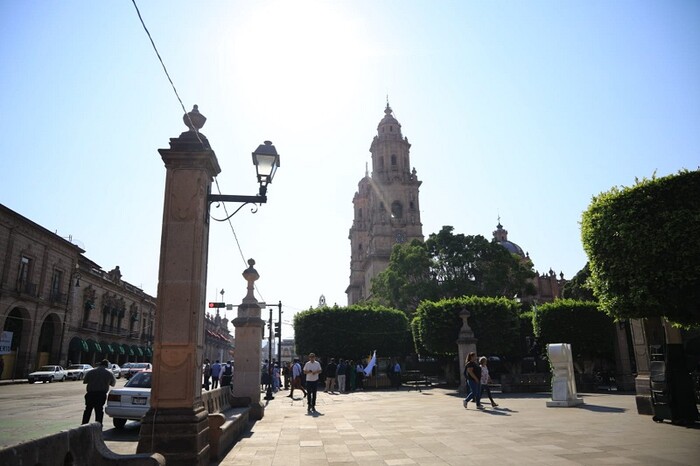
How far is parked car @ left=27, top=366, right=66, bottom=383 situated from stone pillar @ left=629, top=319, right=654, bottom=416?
35.0 metres

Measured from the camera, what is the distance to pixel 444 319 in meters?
25.9

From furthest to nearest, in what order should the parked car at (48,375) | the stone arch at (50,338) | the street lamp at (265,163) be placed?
the stone arch at (50,338) → the parked car at (48,375) → the street lamp at (265,163)

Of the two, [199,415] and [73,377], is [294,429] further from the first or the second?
[73,377]

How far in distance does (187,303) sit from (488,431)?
21.5 ft

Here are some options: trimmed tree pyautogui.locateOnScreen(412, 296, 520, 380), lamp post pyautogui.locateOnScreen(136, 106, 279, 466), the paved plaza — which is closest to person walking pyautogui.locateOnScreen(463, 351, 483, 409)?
the paved plaza

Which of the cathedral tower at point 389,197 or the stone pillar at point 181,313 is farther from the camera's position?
the cathedral tower at point 389,197

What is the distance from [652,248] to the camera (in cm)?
1059

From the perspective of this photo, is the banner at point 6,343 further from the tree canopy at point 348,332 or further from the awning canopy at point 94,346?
the tree canopy at point 348,332

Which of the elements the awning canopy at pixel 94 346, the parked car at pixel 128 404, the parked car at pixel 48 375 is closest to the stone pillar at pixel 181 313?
the parked car at pixel 128 404

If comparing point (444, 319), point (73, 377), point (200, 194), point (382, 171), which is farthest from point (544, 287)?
point (200, 194)

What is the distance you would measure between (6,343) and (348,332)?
2475 centimetres

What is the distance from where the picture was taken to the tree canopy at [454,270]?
135ft

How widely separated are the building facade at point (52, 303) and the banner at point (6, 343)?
72mm

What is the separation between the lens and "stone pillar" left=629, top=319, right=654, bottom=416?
37.3ft
